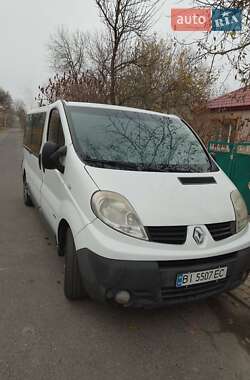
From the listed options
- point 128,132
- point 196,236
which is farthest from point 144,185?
point 128,132

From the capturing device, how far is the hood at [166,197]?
2.35m

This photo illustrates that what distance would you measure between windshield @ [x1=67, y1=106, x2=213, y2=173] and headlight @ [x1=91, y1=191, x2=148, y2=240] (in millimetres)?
430

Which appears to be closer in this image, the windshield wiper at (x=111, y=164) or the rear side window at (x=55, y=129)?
the windshield wiper at (x=111, y=164)

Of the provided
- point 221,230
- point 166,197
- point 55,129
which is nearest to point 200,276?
point 221,230

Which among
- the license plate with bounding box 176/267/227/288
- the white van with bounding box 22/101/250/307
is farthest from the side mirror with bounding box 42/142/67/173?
the license plate with bounding box 176/267/227/288

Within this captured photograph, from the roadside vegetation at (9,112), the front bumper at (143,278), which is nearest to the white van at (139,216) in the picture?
the front bumper at (143,278)

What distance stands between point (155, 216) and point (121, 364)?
1.12 metres

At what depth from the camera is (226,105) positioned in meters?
14.9

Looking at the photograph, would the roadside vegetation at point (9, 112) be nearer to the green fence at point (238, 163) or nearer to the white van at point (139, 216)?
the green fence at point (238, 163)

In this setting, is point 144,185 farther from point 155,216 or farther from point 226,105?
point 226,105

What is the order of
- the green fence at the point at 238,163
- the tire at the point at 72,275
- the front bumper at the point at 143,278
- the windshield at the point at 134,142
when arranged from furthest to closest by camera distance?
the green fence at the point at 238,163, the windshield at the point at 134,142, the tire at the point at 72,275, the front bumper at the point at 143,278

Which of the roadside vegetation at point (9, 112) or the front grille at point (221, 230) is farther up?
the roadside vegetation at point (9, 112)

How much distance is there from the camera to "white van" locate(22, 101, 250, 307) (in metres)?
2.26

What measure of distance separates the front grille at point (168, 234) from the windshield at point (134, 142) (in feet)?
2.27
